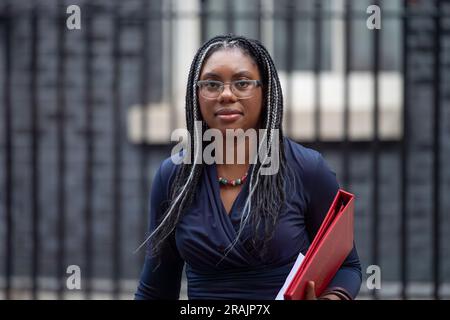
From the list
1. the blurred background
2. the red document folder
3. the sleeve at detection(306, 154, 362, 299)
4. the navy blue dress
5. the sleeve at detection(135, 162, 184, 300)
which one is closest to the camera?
the red document folder

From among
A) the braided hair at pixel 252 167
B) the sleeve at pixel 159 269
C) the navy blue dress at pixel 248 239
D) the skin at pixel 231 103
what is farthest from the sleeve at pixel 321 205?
the sleeve at pixel 159 269

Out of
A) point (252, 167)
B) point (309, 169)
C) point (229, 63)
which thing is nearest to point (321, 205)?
point (309, 169)

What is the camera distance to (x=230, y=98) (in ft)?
8.89

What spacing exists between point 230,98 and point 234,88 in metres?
0.04

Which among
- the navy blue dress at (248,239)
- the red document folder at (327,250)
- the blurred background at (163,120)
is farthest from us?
the blurred background at (163,120)

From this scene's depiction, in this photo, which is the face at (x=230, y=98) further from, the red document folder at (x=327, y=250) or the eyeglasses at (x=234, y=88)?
the red document folder at (x=327, y=250)

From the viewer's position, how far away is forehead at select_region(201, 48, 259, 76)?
275 centimetres

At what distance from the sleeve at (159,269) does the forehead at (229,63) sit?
0.41 m

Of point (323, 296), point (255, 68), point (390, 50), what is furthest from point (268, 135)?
point (390, 50)

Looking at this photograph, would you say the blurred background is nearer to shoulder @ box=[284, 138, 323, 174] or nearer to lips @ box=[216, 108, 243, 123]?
shoulder @ box=[284, 138, 323, 174]

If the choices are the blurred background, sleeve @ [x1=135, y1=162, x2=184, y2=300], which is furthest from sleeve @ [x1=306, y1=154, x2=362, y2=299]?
the blurred background

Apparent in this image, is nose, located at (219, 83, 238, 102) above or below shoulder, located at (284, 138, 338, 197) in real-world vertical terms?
above

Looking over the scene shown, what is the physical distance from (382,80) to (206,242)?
4573mm

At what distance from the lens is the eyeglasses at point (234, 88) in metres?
2.74
